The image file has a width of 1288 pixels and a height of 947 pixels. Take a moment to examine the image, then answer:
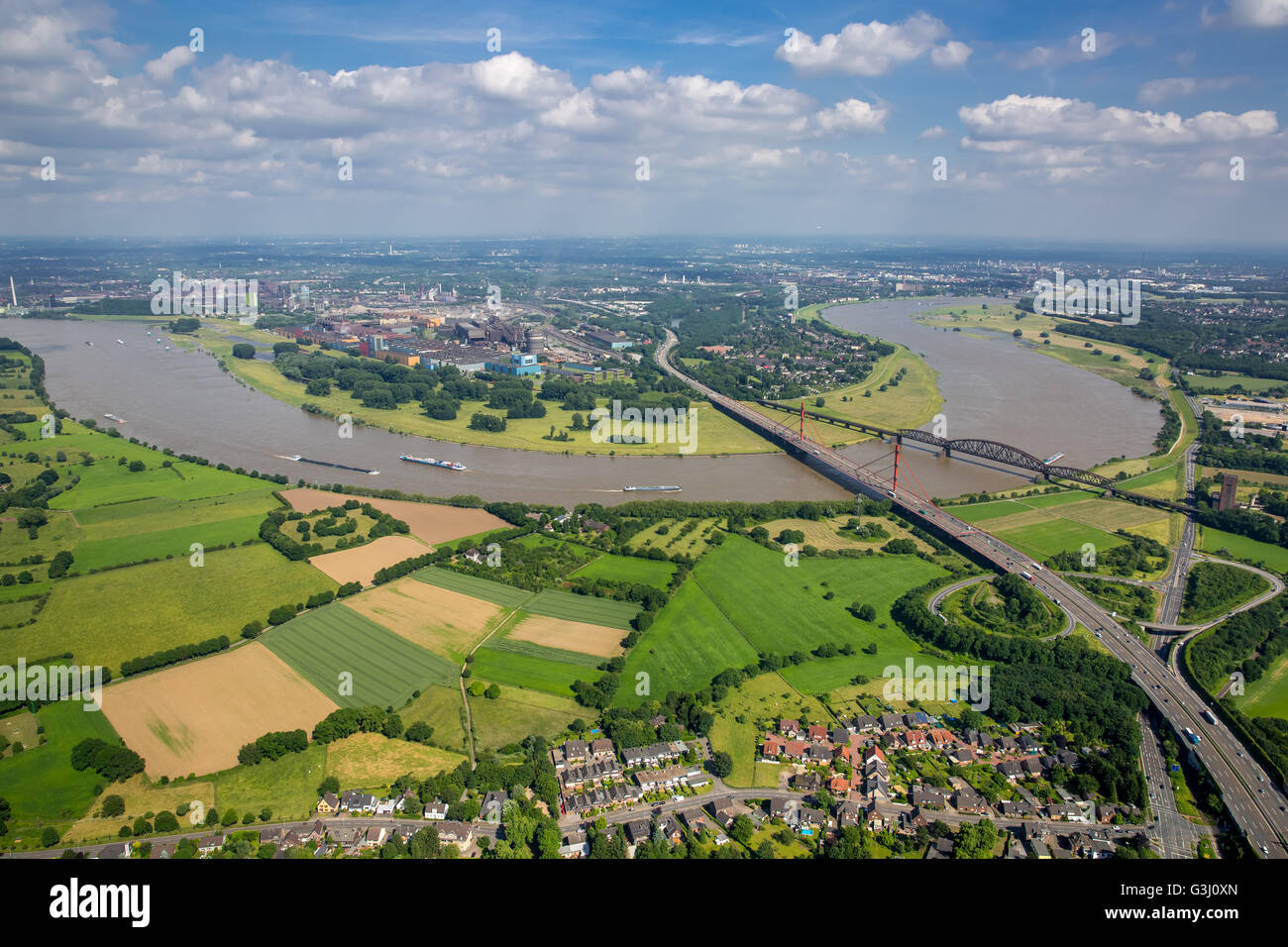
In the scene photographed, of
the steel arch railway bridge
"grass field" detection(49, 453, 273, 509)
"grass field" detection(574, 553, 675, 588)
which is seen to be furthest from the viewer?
the steel arch railway bridge

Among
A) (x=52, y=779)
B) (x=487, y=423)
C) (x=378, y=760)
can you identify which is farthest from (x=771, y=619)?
(x=487, y=423)

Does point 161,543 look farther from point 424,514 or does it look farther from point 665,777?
point 665,777

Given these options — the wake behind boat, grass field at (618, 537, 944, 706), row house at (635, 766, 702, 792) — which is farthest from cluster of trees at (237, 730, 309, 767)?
the wake behind boat

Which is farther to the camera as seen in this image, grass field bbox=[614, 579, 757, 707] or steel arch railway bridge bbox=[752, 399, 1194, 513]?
steel arch railway bridge bbox=[752, 399, 1194, 513]

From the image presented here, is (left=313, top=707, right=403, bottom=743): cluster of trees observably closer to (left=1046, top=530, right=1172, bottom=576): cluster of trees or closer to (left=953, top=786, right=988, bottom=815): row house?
(left=953, top=786, right=988, bottom=815): row house

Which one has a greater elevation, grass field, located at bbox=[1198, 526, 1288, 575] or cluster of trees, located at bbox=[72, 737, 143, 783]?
grass field, located at bbox=[1198, 526, 1288, 575]
